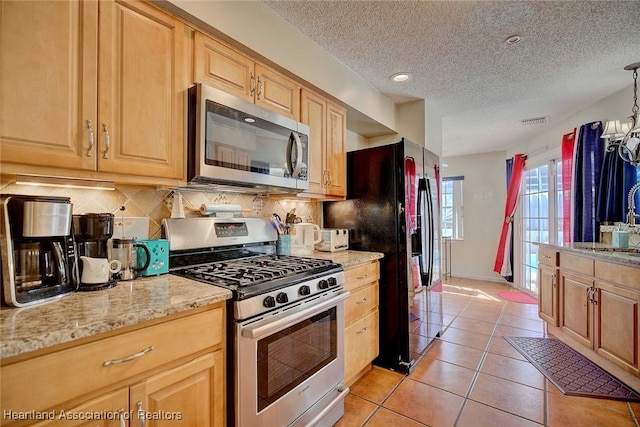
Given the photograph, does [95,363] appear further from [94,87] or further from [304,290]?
[94,87]

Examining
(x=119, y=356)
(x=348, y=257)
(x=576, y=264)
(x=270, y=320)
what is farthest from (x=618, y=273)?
(x=119, y=356)

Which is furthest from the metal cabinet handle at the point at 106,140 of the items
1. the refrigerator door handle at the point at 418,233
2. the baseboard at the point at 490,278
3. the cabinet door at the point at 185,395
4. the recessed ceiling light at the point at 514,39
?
the baseboard at the point at 490,278

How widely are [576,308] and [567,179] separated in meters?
1.78

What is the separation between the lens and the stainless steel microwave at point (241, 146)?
145 centimetres

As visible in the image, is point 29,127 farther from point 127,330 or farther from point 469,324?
point 469,324

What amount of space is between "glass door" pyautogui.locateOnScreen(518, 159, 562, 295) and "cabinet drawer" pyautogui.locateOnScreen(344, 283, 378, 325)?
2.83m

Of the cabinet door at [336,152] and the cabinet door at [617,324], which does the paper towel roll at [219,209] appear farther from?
the cabinet door at [617,324]

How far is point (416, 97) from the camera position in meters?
3.05

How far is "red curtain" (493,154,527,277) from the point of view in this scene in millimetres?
4828

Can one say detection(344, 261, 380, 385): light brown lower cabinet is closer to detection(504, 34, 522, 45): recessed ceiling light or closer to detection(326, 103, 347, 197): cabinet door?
detection(326, 103, 347, 197): cabinet door

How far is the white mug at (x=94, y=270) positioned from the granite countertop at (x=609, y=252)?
10.0ft

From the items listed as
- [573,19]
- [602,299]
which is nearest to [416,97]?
[573,19]

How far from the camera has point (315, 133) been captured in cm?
223

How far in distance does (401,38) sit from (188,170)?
66.7 inches
